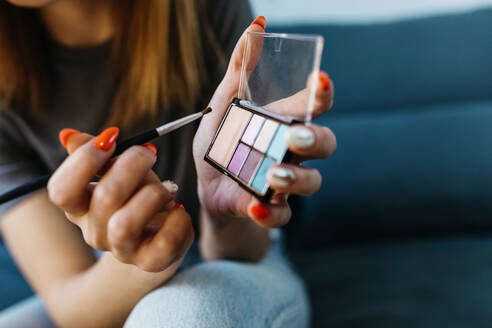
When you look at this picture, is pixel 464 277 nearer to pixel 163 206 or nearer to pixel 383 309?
pixel 383 309

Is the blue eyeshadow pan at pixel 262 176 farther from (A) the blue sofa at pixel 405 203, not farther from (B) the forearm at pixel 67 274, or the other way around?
(A) the blue sofa at pixel 405 203

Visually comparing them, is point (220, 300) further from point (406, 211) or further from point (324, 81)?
point (406, 211)

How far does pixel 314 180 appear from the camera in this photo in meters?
0.26

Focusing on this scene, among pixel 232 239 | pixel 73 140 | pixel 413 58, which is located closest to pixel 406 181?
pixel 413 58

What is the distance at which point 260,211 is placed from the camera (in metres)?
0.26

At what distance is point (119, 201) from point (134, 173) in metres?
0.02

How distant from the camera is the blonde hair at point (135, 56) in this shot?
0.44m

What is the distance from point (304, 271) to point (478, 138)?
449mm

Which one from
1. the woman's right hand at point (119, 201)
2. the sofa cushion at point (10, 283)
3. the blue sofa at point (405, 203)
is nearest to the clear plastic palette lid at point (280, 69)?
the woman's right hand at point (119, 201)

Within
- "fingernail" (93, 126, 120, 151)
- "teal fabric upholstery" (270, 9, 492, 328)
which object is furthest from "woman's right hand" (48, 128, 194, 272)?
"teal fabric upholstery" (270, 9, 492, 328)

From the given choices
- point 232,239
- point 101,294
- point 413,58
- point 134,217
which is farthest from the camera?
point 413,58

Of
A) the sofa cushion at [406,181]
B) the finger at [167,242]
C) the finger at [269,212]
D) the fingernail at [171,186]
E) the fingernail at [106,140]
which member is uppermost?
the fingernail at [106,140]

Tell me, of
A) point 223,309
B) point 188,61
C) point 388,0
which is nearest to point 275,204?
point 223,309

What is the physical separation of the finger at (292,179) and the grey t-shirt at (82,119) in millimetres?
84
